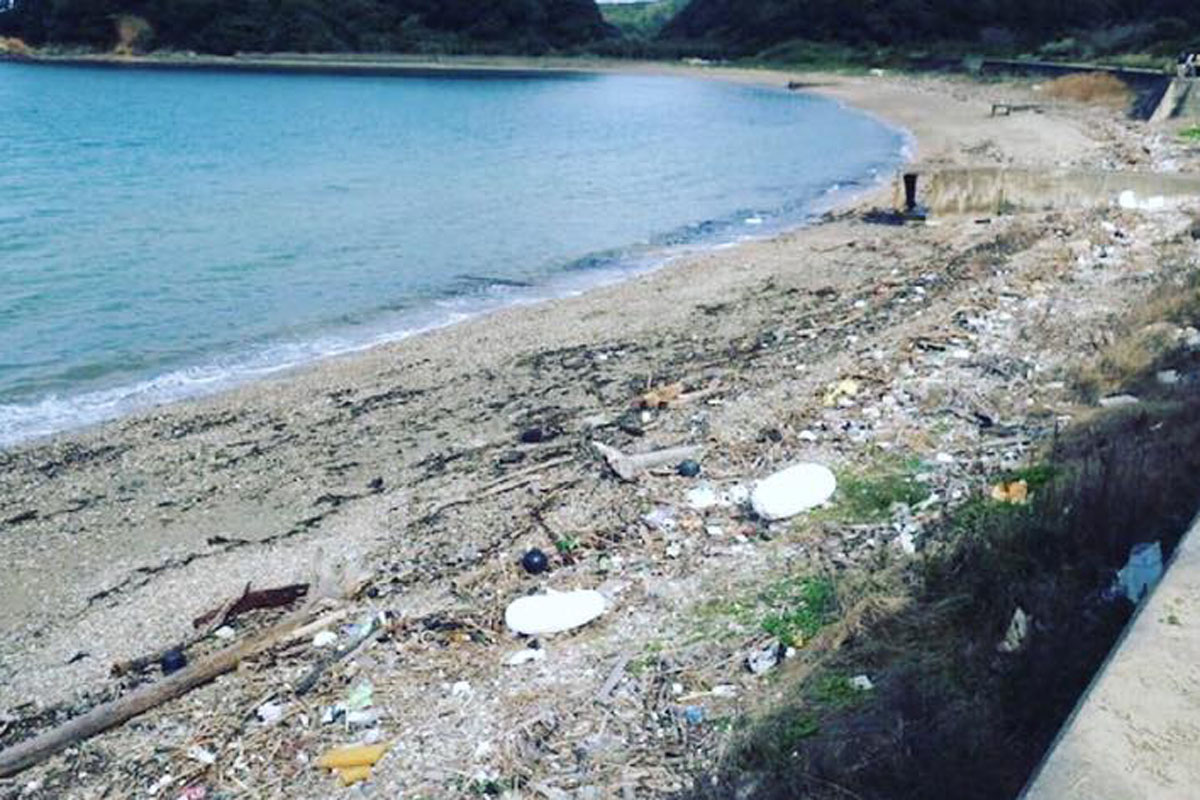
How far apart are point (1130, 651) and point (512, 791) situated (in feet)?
8.31

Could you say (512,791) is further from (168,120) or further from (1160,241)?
(168,120)

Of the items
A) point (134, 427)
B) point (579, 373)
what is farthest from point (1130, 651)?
point (134, 427)

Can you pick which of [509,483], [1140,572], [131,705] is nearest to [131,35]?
[509,483]

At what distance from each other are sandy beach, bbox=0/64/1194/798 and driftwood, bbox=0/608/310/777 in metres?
0.08

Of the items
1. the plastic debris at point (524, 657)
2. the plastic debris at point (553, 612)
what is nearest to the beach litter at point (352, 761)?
the plastic debris at point (524, 657)

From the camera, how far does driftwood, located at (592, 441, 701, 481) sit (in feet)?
26.1

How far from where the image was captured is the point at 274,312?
53.4 ft

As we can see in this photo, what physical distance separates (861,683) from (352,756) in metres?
2.40

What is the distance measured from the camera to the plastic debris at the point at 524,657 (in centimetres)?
551

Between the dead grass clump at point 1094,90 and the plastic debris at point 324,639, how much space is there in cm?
4018

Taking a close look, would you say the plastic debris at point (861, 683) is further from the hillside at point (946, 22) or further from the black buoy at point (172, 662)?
the hillside at point (946, 22)

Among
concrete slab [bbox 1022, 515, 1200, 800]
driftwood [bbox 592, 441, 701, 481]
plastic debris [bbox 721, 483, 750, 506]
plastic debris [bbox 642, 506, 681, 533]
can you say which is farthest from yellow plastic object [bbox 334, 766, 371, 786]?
driftwood [bbox 592, 441, 701, 481]

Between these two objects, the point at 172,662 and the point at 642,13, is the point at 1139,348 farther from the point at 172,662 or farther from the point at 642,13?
the point at 642,13

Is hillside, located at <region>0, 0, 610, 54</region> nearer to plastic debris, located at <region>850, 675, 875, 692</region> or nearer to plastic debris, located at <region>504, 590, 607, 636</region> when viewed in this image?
plastic debris, located at <region>504, 590, 607, 636</region>
